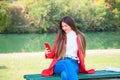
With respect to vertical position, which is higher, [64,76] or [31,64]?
[64,76]

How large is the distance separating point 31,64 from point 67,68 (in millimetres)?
4080

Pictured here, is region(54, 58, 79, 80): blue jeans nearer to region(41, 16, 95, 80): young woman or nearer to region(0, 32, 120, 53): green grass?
region(41, 16, 95, 80): young woman

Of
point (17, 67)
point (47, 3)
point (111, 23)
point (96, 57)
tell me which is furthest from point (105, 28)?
point (17, 67)

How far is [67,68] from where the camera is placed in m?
4.16

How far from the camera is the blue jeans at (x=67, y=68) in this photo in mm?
4055

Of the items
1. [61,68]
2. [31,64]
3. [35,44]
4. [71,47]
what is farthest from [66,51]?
[35,44]

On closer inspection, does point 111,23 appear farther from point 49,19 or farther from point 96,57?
point 96,57

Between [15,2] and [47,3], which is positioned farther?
[15,2]

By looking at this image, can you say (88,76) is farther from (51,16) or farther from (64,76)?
(51,16)

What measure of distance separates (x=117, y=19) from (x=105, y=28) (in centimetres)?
155

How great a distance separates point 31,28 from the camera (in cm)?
2541

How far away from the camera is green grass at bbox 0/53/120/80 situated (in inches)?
272

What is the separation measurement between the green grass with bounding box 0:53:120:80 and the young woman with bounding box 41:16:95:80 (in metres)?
2.22

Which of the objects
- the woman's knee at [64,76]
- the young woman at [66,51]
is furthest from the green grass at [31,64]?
the woman's knee at [64,76]
